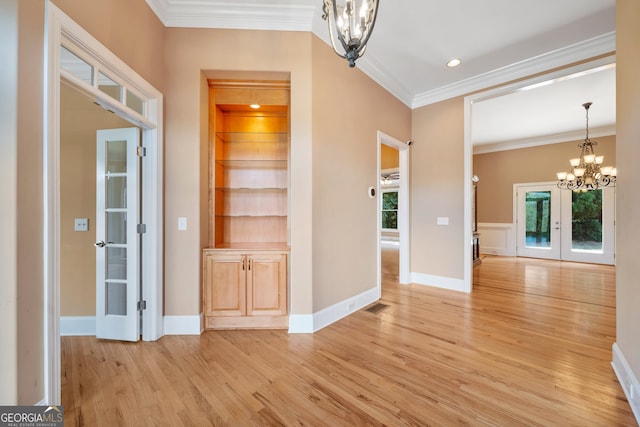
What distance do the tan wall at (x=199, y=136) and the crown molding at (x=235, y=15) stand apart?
0.21ft

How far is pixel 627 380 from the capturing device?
1627mm

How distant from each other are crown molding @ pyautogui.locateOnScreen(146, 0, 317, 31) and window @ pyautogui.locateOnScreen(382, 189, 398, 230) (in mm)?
7454

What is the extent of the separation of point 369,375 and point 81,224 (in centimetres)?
307

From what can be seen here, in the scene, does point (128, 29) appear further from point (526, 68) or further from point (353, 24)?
point (526, 68)

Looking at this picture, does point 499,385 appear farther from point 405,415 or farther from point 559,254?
point 559,254

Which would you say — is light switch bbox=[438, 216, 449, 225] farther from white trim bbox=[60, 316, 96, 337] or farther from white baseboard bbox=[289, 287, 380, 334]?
white trim bbox=[60, 316, 96, 337]

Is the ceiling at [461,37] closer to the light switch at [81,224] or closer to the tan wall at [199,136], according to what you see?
the tan wall at [199,136]

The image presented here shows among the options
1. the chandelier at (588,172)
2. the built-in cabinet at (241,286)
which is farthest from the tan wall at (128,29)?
the chandelier at (588,172)

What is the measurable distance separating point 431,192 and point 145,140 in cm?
402

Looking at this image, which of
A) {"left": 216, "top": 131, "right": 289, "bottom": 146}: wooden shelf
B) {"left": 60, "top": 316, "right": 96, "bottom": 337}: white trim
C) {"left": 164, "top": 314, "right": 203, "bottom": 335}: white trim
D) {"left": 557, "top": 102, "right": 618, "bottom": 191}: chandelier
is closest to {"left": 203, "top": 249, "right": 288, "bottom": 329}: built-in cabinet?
{"left": 164, "top": 314, "right": 203, "bottom": 335}: white trim

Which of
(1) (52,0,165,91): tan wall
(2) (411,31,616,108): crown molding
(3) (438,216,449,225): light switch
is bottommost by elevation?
(3) (438,216,449,225): light switch

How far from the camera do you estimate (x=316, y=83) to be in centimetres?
260

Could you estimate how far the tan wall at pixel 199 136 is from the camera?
2.45 meters

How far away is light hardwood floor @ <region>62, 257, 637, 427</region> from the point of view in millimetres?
1487
